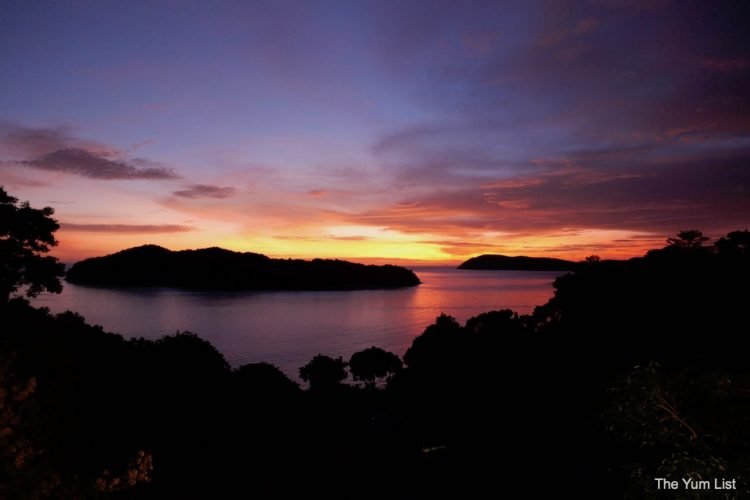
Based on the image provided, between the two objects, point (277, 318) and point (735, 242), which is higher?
point (735, 242)

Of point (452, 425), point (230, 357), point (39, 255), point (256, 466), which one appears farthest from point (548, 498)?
point (230, 357)

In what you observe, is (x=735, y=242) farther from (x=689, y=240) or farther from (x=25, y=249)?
(x=25, y=249)

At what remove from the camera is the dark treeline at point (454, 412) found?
9.66 metres

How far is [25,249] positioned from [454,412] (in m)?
29.3

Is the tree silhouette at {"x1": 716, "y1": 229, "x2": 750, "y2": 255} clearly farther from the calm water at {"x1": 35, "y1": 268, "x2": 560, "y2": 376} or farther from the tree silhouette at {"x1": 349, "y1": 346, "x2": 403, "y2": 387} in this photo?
the calm water at {"x1": 35, "y1": 268, "x2": 560, "y2": 376}

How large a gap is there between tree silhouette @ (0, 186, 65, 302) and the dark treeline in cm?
144

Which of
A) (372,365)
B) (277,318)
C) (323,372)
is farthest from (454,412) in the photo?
(277,318)

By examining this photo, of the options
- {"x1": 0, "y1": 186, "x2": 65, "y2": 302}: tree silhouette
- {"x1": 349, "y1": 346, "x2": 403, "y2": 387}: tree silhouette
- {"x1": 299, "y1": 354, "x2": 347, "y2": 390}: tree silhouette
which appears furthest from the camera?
{"x1": 349, "y1": 346, "x2": 403, "y2": 387}: tree silhouette

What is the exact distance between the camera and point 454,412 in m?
32.7

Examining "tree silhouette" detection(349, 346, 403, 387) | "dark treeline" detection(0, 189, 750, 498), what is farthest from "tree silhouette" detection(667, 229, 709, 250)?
"tree silhouette" detection(349, 346, 403, 387)

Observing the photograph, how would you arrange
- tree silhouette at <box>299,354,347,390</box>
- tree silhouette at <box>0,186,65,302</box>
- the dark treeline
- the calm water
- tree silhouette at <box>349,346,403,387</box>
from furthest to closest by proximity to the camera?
the calm water → tree silhouette at <box>349,346,403,387</box> → tree silhouette at <box>299,354,347,390</box> → tree silhouette at <box>0,186,65,302</box> → the dark treeline

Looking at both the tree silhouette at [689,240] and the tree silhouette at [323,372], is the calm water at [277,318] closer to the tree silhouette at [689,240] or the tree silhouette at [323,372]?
the tree silhouette at [323,372]

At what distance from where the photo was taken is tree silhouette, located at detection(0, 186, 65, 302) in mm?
23844

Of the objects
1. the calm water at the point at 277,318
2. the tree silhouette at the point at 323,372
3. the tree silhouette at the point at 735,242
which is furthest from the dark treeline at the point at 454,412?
the calm water at the point at 277,318
